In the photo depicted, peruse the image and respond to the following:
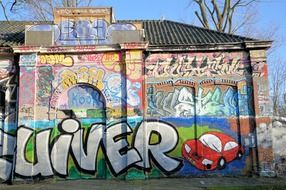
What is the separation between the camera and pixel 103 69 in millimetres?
16422

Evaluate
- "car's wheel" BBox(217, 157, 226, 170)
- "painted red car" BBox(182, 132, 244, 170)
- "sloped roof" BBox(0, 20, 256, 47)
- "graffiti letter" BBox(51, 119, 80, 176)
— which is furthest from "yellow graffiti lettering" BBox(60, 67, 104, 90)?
"car's wheel" BBox(217, 157, 226, 170)

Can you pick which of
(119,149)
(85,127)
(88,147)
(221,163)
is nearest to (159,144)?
(119,149)

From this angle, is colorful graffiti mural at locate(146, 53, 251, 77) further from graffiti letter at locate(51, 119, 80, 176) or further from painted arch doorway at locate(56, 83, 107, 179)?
graffiti letter at locate(51, 119, 80, 176)

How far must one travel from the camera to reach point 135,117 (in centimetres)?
1592

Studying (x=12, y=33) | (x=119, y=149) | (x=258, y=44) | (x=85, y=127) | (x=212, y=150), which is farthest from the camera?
(x=12, y=33)

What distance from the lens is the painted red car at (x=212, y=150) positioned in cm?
1596

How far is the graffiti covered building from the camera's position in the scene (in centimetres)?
1585

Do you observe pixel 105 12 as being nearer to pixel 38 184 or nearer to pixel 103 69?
pixel 103 69

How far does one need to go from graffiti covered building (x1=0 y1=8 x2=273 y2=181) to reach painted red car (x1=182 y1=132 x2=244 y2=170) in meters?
0.04

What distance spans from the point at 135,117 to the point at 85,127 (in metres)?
2.08

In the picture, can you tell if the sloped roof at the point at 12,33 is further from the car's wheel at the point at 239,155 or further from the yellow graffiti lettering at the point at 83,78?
the car's wheel at the point at 239,155

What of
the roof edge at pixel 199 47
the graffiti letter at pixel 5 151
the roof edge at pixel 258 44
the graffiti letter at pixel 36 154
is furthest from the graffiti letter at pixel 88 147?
the roof edge at pixel 258 44

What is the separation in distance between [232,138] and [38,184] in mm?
7787

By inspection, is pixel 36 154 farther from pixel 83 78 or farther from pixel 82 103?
pixel 83 78
